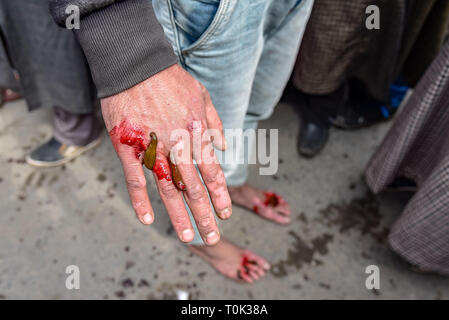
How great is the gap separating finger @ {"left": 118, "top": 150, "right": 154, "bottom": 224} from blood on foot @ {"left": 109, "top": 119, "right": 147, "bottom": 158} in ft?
0.06

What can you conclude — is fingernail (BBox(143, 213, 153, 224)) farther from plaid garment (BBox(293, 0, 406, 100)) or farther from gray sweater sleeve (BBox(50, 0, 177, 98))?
plaid garment (BBox(293, 0, 406, 100))

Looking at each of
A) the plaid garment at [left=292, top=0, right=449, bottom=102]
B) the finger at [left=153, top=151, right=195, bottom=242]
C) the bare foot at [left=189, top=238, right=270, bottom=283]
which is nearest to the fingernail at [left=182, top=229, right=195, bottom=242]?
the finger at [left=153, top=151, right=195, bottom=242]

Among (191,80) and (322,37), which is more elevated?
(191,80)

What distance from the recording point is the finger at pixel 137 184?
729 millimetres

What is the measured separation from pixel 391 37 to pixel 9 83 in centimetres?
175

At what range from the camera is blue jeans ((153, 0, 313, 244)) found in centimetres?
77

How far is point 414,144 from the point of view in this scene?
4.51ft

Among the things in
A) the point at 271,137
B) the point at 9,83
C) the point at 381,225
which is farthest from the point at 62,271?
the point at 381,225

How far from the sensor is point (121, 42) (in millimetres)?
715

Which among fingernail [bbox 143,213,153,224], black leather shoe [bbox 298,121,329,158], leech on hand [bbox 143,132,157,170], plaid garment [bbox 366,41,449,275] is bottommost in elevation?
black leather shoe [bbox 298,121,329,158]

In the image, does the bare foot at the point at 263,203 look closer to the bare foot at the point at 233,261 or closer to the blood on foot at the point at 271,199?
the blood on foot at the point at 271,199

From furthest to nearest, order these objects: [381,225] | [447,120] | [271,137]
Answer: [271,137] → [381,225] → [447,120]

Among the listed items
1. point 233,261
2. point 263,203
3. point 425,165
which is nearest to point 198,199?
point 233,261
